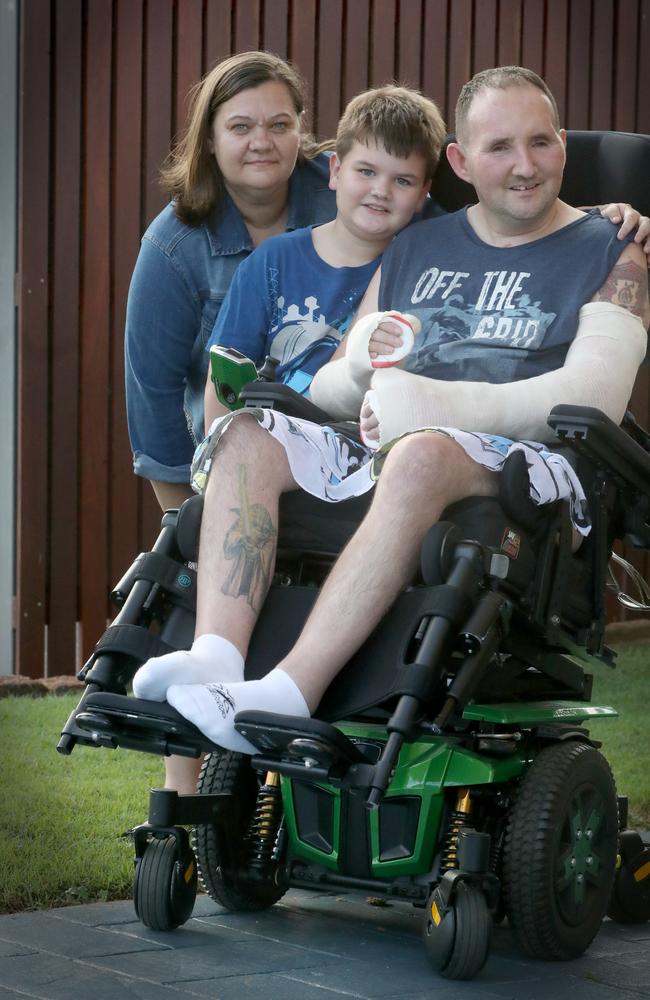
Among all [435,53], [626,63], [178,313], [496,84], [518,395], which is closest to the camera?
[518,395]

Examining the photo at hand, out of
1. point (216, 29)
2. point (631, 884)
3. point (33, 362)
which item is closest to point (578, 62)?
point (216, 29)

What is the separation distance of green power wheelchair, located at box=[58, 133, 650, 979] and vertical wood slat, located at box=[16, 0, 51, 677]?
2.75m

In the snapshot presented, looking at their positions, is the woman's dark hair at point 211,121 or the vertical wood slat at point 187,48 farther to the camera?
the vertical wood slat at point 187,48

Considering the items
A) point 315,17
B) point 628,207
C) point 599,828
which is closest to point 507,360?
point 628,207

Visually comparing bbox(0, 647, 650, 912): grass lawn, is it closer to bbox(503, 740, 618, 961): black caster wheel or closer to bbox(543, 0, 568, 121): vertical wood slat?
bbox(503, 740, 618, 961): black caster wheel

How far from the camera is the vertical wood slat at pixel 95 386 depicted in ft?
17.0

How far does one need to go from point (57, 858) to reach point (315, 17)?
12.2 ft

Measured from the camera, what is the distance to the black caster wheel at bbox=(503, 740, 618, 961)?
2225mm

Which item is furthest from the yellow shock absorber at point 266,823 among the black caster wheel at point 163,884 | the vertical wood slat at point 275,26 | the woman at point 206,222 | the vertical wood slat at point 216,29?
the vertical wood slat at point 275,26

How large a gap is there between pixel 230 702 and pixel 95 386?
3.32 meters

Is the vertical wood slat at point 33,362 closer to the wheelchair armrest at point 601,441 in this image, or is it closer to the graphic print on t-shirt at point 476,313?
the graphic print on t-shirt at point 476,313

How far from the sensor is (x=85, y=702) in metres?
2.14

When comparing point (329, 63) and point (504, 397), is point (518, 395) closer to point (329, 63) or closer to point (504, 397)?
point (504, 397)

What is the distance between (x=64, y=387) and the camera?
519 centimetres
